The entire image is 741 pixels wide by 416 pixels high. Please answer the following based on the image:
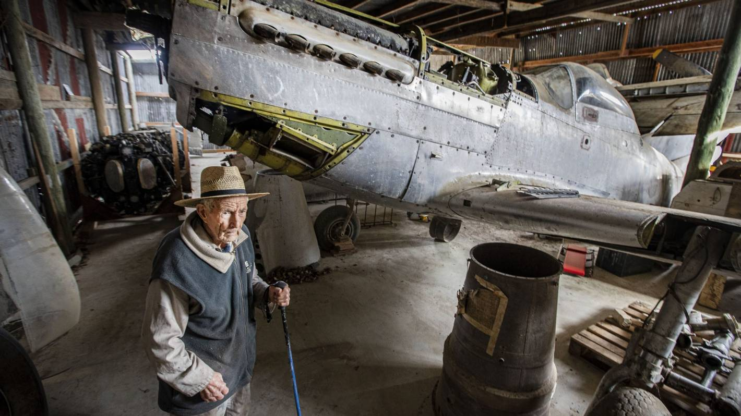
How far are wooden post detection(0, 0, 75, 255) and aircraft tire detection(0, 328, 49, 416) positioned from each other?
3564mm

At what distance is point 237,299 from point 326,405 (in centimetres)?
149

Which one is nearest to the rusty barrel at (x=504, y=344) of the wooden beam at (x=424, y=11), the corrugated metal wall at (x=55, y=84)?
the corrugated metal wall at (x=55, y=84)

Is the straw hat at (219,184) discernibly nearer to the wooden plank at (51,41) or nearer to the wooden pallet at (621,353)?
the wooden pallet at (621,353)

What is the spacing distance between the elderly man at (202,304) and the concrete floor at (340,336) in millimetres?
1124

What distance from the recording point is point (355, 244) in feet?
19.4

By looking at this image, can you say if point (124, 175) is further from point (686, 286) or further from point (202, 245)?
point (686, 286)

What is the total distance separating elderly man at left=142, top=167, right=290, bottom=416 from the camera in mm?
1334

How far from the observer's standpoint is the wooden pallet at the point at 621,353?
2.50 m

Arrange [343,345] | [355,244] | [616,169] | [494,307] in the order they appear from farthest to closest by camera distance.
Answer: [355,244] → [616,169] → [343,345] → [494,307]

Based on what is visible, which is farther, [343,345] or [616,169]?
[616,169]

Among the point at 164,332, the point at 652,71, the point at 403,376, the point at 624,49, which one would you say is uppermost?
the point at 624,49

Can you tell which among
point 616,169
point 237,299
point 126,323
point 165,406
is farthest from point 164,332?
point 616,169

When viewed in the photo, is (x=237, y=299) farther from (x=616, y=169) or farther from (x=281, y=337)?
(x=616, y=169)

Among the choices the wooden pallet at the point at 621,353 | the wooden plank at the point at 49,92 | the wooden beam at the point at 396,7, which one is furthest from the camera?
the wooden beam at the point at 396,7
